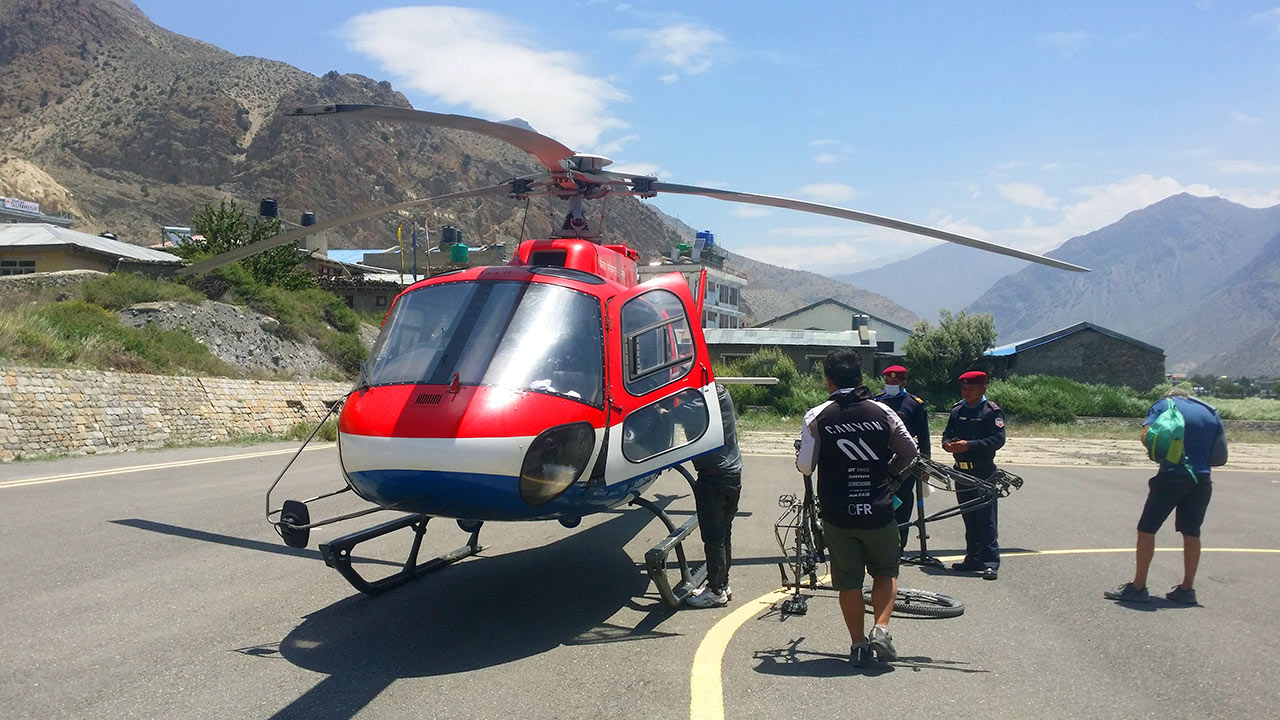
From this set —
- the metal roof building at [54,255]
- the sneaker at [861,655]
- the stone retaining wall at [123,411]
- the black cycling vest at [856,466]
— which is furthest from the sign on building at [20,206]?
the sneaker at [861,655]

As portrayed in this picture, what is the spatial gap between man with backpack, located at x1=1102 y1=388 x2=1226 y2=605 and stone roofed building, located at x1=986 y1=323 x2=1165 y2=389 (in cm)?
4382

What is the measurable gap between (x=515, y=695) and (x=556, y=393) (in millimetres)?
1897

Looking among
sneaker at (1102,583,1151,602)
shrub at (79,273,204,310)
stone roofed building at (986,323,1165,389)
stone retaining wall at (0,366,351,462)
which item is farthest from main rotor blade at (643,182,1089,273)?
stone roofed building at (986,323,1165,389)

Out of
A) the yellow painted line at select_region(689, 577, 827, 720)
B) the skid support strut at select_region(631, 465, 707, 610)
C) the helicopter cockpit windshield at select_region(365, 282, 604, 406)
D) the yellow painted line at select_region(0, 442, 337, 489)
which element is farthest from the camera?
the yellow painted line at select_region(0, 442, 337, 489)

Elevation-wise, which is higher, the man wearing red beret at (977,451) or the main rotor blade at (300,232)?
the main rotor blade at (300,232)

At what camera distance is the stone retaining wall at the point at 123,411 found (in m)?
16.7

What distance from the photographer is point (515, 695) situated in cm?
459

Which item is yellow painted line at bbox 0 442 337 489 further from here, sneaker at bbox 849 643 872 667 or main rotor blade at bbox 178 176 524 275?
sneaker at bbox 849 643 872 667

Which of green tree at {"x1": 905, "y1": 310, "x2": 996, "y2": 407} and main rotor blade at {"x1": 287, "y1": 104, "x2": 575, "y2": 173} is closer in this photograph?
main rotor blade at {"x1": 287, "y1": 104, "x2": 575, "y2": 173}

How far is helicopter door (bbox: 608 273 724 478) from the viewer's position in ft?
20.6

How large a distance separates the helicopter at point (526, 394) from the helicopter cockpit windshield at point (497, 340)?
0.01 metres

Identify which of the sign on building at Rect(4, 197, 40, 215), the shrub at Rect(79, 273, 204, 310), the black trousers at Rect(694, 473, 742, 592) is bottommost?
the black trousers at Rect(694, 473, 742, 592)

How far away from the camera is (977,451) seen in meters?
8.09

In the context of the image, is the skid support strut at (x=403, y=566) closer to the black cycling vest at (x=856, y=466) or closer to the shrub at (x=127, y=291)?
the black cycling vest at (x=856, y=466)
